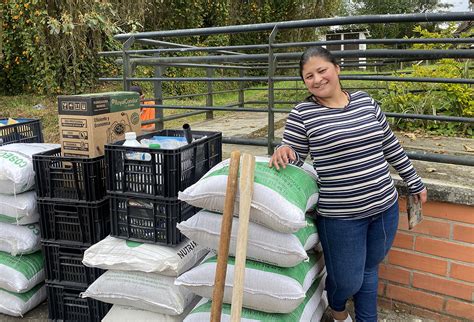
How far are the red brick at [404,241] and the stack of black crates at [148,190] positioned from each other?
128cm

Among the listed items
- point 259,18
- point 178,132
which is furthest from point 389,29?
point 178,132

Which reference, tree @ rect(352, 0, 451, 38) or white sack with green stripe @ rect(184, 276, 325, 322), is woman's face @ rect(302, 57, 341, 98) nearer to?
white sack with green stripe @ rect(184, 276, 325, 322)

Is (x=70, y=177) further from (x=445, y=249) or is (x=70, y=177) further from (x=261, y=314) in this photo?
(x=445, y=249)

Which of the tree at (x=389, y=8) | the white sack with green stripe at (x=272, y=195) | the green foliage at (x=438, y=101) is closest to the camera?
the white sack with green stripe at (x=272, y=195)

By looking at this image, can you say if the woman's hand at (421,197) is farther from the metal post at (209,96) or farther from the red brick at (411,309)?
the metal post at (209,96)

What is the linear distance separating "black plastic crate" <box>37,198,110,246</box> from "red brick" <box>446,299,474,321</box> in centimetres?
207

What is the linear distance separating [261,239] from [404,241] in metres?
1.07

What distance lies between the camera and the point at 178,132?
2.82 m

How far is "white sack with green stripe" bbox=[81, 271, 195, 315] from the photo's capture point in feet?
7.19

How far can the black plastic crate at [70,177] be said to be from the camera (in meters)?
2.33

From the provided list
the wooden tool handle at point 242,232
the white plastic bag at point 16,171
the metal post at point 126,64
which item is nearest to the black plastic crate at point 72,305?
the white plastic bag at point 16,171

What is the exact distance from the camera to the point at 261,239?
1.93 m

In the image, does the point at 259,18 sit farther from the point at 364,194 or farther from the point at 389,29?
the point at 389,29

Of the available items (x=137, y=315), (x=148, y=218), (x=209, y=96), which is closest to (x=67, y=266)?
(x=137, y=315)
